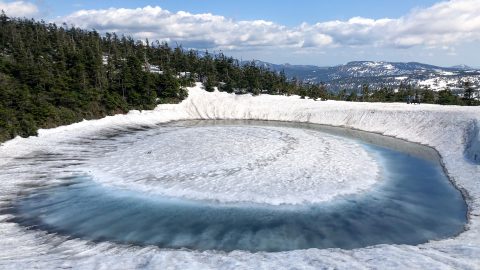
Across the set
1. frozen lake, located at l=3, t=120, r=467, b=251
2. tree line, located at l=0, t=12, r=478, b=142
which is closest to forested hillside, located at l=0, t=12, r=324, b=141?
tree line, located at l=0, t=12, r=478, b=142

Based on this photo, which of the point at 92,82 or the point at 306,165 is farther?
the point at 92,82

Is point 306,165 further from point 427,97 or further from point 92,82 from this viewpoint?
point 427,97

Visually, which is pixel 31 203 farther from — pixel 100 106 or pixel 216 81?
pixel 216 81

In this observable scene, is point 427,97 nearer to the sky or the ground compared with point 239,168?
nearer to the sky

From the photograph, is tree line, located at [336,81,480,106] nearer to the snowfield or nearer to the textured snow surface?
the snowfield

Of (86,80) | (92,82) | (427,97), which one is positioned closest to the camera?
(86,80)

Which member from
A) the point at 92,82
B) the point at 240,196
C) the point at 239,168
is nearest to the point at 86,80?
the point at 92,82

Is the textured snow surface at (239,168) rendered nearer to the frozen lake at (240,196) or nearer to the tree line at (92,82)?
the frozen lake at (240,196)
